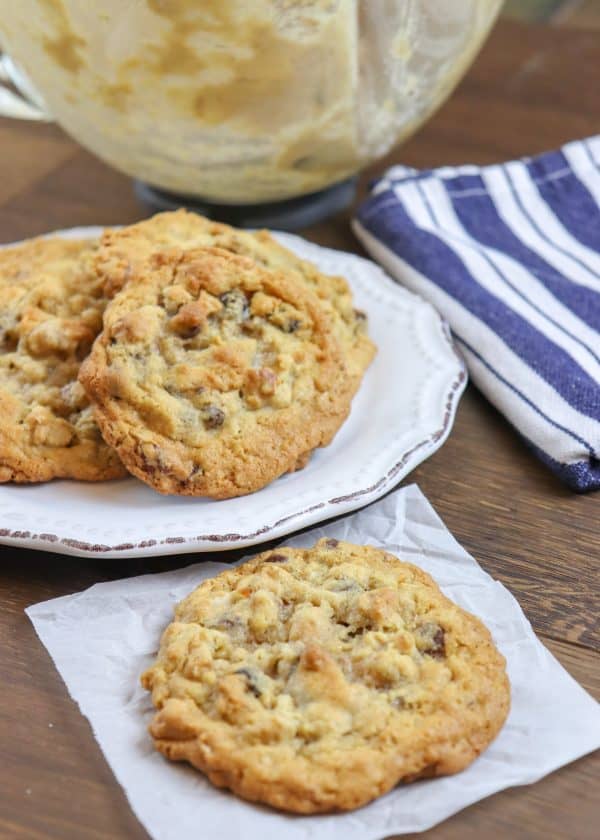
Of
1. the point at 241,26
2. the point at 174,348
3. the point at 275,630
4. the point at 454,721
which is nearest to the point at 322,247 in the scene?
the point at 241,26

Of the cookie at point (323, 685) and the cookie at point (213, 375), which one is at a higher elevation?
the cookie at point (213, 375)

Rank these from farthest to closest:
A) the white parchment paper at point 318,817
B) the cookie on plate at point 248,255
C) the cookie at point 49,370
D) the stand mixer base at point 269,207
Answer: the stand mixer base at point 269,207
the cookie on plate at point 248,255
the cookie at point 49,370
the white parchment paper at point 318,817

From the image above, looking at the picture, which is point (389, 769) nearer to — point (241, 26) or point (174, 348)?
point (174, 348)

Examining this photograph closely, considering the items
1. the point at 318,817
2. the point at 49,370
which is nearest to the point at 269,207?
the point at 49,370

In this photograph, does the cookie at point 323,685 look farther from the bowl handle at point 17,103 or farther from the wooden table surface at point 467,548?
the bowl handle at point 17,103

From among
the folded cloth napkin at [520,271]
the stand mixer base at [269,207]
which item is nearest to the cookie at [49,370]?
the stand mixer base at [269,207]
